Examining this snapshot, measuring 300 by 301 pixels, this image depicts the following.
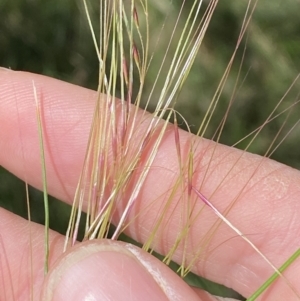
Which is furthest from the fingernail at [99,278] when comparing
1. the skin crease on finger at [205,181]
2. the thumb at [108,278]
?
the skin crease on finger at [205,181]

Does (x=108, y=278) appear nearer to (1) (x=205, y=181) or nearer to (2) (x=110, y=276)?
(2) (x=110, y=276)

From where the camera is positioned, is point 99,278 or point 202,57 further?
Result: point 202,57

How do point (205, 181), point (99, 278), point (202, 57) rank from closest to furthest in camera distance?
point (99, 278) → point (205, 181) → point (202, 57)

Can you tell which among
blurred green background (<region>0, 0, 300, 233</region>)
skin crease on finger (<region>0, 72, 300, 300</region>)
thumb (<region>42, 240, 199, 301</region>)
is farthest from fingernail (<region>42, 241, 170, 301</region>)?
blurred green background (<region>0, 0, 300, 233</region>)

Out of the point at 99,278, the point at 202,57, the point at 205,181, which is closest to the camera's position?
the point at 99,278

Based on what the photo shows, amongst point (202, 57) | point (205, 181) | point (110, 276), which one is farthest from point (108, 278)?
point (202, 57)

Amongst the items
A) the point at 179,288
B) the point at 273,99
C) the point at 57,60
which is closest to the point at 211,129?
the point at 273,99
